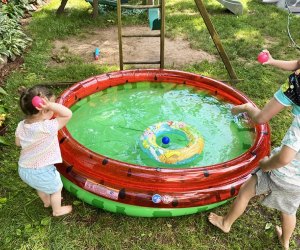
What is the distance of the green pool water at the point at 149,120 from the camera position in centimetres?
420

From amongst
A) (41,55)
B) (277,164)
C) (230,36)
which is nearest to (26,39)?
(41,55)

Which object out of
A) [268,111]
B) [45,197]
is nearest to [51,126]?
[45,197]

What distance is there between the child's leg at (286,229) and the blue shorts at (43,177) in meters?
1.92

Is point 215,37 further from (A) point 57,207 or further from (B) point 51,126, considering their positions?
(A) point 57,207

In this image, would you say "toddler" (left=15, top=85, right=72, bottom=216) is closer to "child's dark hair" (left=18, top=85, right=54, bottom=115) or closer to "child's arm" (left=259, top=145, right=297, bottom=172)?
"child's dark hair" (left=18, top=85, right=54, bottom=115)

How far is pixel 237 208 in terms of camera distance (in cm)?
305

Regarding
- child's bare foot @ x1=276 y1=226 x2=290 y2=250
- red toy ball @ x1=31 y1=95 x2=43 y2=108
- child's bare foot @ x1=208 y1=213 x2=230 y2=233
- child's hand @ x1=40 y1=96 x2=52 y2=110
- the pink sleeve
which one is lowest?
child's bare foot @ x1=276 y1=226 x2=290 y2=250

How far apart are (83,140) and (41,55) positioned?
8.56ft

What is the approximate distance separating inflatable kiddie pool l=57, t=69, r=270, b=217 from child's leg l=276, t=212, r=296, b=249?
53 cm

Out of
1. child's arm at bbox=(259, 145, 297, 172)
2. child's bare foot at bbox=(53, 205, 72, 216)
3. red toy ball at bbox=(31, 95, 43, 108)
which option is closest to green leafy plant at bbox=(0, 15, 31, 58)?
child's bare foot at bbox=(53, 205, 72, 216)

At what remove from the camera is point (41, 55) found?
6.23m

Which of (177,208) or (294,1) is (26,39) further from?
(294,1)

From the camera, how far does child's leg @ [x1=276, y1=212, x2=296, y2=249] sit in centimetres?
296

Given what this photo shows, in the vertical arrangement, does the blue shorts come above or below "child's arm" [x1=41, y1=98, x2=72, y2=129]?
below
